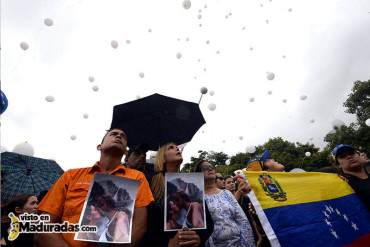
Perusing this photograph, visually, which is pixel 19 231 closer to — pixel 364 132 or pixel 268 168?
pixel 268 168

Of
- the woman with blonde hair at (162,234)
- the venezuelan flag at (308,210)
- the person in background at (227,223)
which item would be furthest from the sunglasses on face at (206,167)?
the woman with blonde hair at (162,234)

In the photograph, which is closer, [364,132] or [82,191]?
[82,191]

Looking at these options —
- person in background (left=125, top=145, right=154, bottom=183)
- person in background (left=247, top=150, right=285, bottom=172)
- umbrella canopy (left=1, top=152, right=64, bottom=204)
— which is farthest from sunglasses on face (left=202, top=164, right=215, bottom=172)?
umbrella canopy (left=1, top=152, right=64, bottom=204)

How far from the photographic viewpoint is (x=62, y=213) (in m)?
2.14

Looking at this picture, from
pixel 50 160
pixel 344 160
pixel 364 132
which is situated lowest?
pixel 344 160

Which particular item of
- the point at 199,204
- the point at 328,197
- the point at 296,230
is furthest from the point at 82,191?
the point at 328,197

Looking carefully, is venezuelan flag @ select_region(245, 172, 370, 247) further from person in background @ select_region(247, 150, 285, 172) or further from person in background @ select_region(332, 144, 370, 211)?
person in background @ select_region(247, 150, 285, 172)

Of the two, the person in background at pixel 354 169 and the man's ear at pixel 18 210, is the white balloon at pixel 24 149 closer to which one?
the man's ear at pixel 18 210

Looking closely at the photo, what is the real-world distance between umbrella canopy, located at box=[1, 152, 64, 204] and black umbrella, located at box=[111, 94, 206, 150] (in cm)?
123

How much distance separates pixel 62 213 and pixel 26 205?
1.42 metres

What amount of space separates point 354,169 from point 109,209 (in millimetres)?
3047

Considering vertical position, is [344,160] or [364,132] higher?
[364,132]

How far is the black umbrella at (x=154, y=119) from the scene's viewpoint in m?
4.96

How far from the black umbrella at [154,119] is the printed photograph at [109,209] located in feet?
9.50
